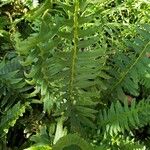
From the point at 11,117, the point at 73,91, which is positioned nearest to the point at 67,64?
the point at 73,91

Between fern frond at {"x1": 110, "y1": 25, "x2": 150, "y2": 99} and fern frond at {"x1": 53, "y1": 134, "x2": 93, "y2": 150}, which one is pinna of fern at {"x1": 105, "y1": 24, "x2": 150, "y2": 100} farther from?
fern frond at {"x1": 53, "y1": 134, "x2": 93, "y2": 150}

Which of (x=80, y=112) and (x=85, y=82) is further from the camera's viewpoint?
(x=80, y=112)

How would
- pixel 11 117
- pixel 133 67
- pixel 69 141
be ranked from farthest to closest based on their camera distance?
pixel 133 67 → pixel 11 117 → pixel 69 141

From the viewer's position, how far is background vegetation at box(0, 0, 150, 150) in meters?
1.57

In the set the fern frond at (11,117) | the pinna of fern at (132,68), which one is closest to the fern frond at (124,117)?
the pinna of fern at (132,68)

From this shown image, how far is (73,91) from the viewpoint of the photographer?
177 cm

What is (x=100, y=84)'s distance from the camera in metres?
1.86

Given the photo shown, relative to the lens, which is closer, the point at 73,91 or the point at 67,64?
the point at 67,64

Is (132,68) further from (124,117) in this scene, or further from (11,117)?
(11,117)

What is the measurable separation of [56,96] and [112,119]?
0.26m

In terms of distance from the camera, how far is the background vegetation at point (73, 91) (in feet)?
5.16

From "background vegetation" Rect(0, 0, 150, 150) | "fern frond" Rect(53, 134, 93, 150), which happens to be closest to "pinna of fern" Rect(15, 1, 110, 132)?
"background vegetation" Rect(0, 0, 150, 150)

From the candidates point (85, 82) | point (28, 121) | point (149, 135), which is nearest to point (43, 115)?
point (28, 121)

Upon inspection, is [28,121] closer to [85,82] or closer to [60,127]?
[60,127]
